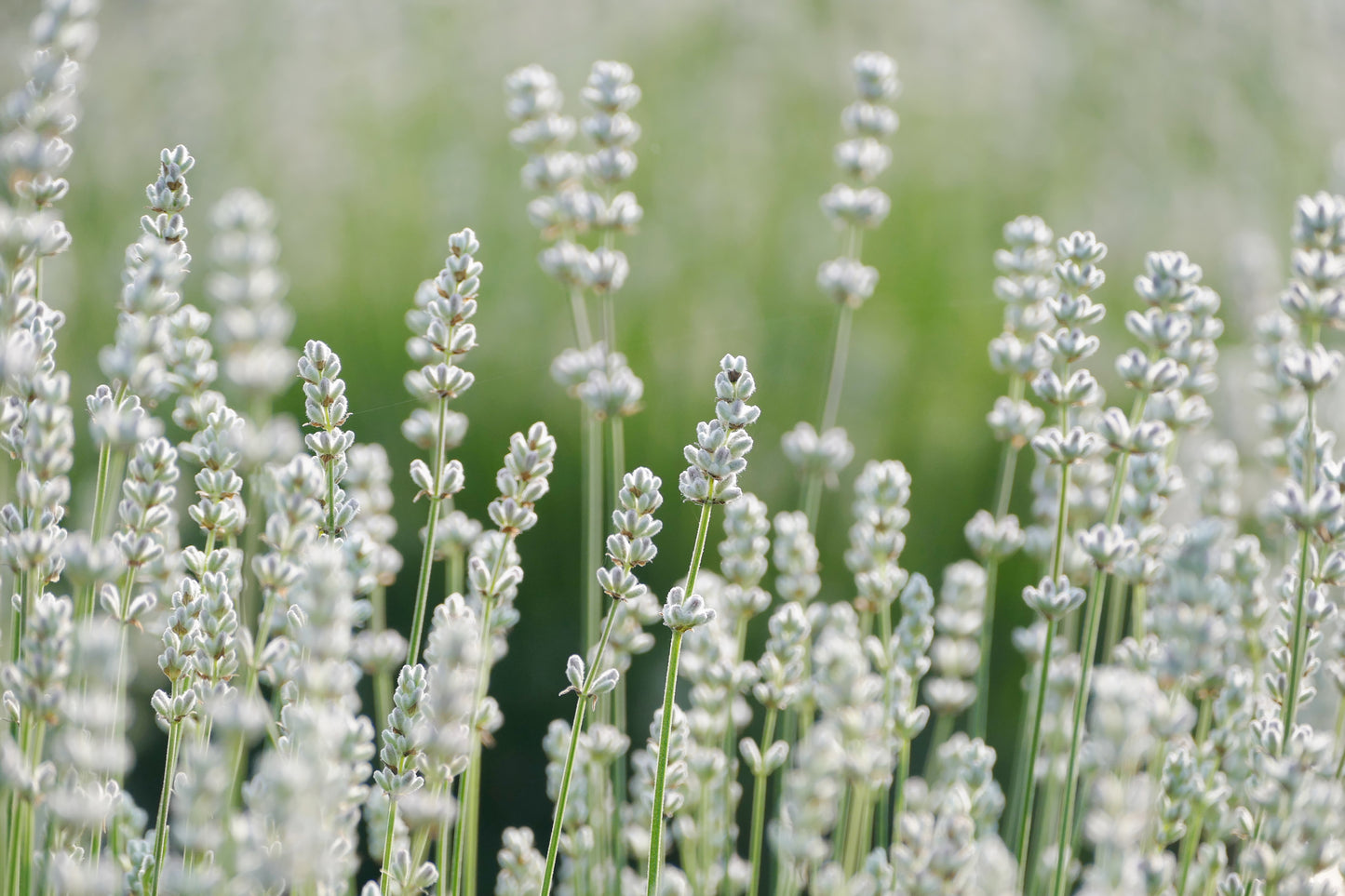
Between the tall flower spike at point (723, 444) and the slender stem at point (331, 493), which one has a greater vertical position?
the tall flower spike at point (723, 444)

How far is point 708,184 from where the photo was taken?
2723 mm

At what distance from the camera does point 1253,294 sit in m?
1.51

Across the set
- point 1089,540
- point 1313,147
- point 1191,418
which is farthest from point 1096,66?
point 1089,540

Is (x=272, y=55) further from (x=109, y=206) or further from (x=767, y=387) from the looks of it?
(x=767, y=387)

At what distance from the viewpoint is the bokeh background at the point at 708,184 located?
201 centimetres

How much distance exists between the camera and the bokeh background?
6.58ft

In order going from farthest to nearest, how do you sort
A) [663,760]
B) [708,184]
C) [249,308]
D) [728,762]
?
[708,184] < [728,762] < [663,760] < [249,308]

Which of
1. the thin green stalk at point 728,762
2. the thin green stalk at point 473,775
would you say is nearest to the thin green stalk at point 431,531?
the thin green stalk at point 473,775

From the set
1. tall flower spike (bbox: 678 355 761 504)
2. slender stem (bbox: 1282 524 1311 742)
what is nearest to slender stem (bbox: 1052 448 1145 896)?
slender stem (bbox: 1282 524 1311 742)

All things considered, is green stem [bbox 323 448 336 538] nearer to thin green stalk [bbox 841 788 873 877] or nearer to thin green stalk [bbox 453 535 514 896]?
thin green stalk [bbox 453 535 514 896]

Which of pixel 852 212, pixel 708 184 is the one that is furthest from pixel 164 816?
pixel 708 184

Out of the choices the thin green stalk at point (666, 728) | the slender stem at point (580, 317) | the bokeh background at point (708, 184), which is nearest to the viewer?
the thin green stalk at point (666, 728)

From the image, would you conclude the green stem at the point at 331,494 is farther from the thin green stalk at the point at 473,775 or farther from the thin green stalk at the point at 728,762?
the thin green stalk at the point at 728,762

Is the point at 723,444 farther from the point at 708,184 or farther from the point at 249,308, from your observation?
the point at 708,184
